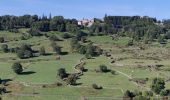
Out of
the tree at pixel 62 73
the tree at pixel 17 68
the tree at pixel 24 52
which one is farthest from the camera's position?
the tree at pixel 24 52

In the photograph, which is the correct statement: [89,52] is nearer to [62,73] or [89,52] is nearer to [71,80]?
[62,73]

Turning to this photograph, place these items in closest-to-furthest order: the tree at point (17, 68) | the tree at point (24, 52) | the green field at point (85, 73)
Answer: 1. the green field at point (85, 73)
2. the tree at point (17, 68)
3. the tree at point (24, 52)

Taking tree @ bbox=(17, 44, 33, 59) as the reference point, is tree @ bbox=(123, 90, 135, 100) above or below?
below

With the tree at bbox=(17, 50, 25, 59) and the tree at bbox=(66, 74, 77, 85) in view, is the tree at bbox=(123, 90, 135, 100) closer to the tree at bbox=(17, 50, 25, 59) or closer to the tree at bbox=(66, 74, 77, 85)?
the tree at bbox=(66, 74, 77, 85)

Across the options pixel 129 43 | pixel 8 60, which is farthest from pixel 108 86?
pixel 129 43

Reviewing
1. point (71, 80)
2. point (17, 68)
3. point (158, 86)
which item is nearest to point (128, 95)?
point (158, 86)

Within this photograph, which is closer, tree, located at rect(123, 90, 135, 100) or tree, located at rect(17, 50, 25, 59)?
tree, located at rect(123, 90, 135, 100)

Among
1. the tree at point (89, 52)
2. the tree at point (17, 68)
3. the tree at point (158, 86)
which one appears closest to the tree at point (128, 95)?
the tree at point (158, 86)

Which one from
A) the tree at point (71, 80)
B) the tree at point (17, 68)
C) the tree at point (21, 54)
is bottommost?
the tree at point (71, 80)

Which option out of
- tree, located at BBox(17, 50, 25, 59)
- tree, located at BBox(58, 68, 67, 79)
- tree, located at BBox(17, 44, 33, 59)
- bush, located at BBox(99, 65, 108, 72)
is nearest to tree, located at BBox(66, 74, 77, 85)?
tree, located at BBox(58, 68, 67, 79)

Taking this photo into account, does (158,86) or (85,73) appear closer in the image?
(158,86)

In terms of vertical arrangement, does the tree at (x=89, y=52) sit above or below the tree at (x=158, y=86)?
above

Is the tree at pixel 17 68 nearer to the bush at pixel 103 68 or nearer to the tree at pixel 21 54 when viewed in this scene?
the bush at pixel 103 68
